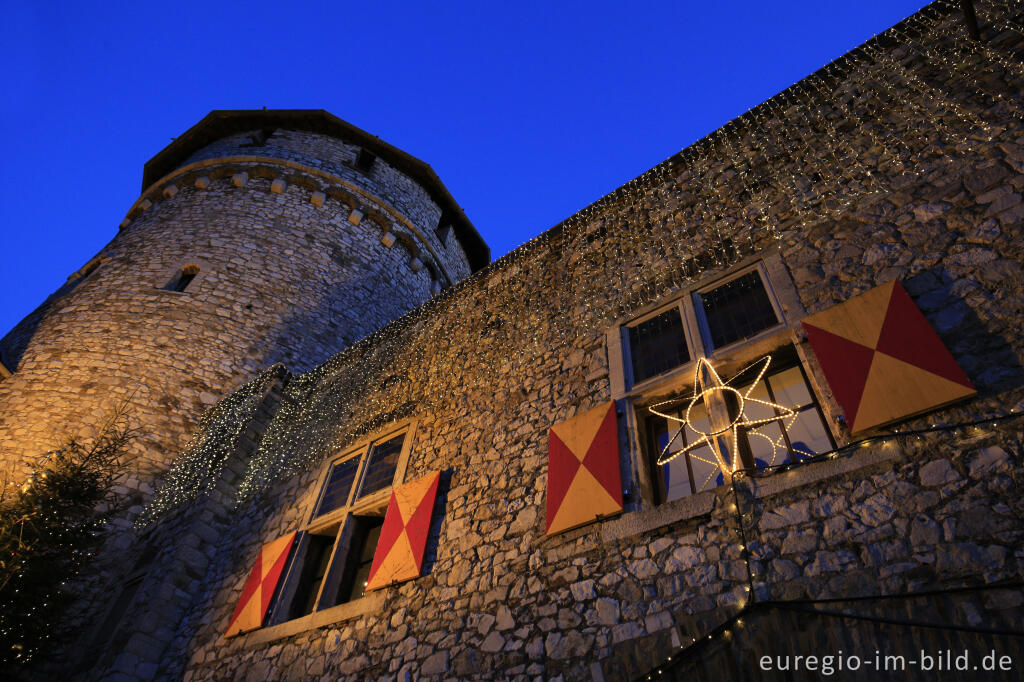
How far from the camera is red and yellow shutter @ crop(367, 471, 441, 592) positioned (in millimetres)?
4078

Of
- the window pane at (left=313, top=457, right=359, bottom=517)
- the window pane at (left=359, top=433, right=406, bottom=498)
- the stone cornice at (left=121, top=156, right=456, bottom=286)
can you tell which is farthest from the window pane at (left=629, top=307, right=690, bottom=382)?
the stone cornice at (left=121, top=156, right=456, bottom=286)

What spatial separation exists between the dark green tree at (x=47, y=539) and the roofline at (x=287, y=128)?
8.79m

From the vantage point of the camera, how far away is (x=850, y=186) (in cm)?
400

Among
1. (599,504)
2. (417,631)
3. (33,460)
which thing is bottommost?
(417,631)

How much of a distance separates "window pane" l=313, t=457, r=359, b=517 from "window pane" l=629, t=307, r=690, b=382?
10.3 feet

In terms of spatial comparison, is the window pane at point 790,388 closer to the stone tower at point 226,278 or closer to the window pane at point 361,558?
the window pane at point 361,558

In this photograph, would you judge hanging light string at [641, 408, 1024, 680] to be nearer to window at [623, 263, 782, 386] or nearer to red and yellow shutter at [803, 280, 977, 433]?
red and yellow shutter at [803, 280, 977, 433]

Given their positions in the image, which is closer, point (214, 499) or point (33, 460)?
point (214, 499)

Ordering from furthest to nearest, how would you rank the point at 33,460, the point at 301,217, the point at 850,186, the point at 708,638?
the point at 301,217 → the point at 33,460 → the point at 850,186 → the point at 708,638

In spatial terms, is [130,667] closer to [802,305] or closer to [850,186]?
[802,305]

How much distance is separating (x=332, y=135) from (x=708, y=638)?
1326 centimetres

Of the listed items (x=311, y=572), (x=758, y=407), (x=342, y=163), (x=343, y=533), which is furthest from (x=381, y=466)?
(x=342, y=163)

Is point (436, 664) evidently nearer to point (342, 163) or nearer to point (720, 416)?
point (720, 416)

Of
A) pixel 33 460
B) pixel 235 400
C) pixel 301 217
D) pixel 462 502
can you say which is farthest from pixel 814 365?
pixel 301 217
